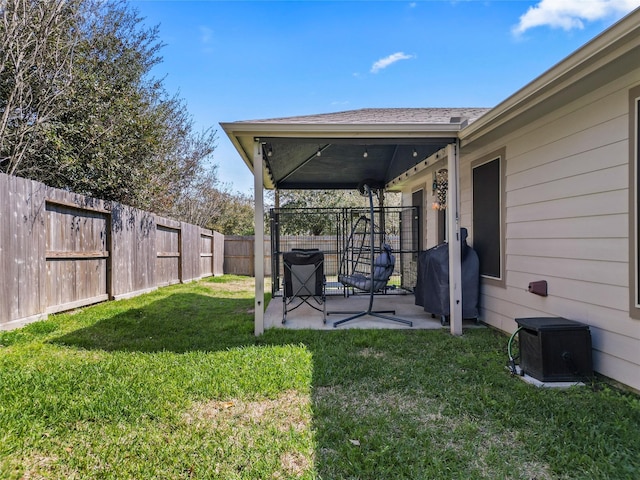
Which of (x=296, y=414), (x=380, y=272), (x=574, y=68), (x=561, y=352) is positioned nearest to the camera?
(x=296, y=414)

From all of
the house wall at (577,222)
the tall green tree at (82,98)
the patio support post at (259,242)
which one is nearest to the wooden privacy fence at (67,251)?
the tall green tree at (82,98)

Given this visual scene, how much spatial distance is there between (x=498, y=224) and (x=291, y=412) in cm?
329

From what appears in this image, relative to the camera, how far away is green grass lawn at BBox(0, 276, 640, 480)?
180 cm

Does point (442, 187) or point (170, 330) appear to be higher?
point (442, 187)

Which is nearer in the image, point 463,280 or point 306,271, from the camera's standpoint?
point 463,280

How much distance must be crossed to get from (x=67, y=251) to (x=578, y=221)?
5839 millimetres

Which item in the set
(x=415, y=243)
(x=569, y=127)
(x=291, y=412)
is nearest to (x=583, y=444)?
(x=291, y=412)

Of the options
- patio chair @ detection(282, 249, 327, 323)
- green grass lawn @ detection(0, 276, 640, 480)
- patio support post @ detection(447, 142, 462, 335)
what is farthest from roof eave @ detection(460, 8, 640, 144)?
patio chair @ detection(282, 249, 327, 323)

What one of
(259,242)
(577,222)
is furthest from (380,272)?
(577,222)

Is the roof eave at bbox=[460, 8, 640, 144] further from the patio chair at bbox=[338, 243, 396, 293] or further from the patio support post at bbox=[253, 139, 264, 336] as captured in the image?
the patio support post at bbox=[253, 139, 264, 336]

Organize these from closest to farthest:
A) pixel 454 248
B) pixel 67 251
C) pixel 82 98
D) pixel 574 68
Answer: pixel 574 68 → pixel 454 248 → pixel 67 251 → pixel 82 98

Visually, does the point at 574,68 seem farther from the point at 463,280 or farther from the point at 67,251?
the point at 67,251

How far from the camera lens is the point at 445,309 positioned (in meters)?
4.70

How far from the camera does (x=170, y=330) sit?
452 cm
